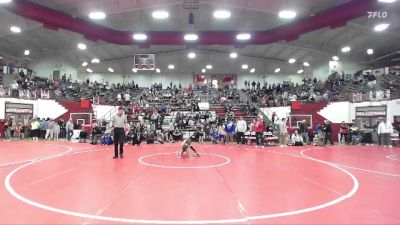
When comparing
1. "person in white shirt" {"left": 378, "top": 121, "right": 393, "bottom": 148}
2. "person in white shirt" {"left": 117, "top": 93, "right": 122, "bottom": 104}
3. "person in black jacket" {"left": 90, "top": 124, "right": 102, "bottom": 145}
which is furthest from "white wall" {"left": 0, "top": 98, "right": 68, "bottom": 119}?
"person in white shirt" {"left": 378, "top": 121, "right": 393, "bottom": 148}

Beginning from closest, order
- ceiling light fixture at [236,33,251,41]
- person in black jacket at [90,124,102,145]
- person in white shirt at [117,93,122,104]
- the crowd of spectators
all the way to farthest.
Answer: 1. person in black jacket at [90,124,102,145]
2. ceiling light fixture at [236,33,251,41]
3. the crowd of spectators
4. person in white shirt at [117,93,122,104]

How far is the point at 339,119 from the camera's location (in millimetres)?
26484

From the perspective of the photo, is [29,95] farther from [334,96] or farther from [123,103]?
[334,96]

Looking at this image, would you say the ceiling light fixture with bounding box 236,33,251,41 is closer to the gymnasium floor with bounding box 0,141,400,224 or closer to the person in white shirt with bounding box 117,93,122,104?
the person in white shirt with bounding box 117,93,122,104

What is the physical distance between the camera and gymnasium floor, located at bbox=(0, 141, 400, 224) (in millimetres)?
4887

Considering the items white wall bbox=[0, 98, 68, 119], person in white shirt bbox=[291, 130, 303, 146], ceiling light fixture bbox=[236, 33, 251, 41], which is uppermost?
ceiling light fixture bbox=[236, 33, 251, 41]

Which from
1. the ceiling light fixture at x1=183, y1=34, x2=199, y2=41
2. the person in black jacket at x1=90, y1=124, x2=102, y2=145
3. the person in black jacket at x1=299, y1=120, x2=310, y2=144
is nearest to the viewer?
the person in black jacket at x1=90, y1=124, x2=102, y2=145

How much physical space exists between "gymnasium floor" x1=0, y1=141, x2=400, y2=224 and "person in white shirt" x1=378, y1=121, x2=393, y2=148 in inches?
440

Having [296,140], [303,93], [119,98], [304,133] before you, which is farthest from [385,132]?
[119,98]

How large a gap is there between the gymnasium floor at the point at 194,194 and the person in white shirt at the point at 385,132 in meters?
11.2

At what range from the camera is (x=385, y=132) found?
797 inches

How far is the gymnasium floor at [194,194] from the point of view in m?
4.89

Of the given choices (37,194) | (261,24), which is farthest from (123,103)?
(37,194)

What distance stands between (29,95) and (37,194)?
23.3 meters
